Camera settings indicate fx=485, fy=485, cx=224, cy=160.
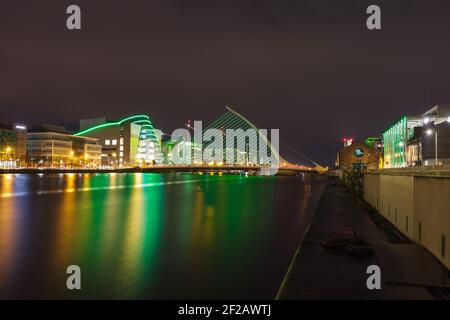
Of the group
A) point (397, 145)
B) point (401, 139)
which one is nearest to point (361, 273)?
point (401, 139)

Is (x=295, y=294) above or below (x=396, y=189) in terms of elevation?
below

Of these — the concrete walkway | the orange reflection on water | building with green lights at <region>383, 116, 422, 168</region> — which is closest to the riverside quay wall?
Result: the concrete walkway

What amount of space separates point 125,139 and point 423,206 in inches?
4983

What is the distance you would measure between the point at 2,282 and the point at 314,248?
287 inches

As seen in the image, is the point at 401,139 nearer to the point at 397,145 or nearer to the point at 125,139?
the point at 397,145

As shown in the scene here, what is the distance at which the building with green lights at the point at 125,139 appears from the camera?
13388cm

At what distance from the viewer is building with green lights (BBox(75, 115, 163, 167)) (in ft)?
439

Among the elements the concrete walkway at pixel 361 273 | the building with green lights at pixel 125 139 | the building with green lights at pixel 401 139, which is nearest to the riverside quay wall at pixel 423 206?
the concrete walkway at pixel 361 273

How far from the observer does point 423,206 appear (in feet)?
39.3

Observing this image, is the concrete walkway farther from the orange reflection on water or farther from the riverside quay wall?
the orange reflection on water

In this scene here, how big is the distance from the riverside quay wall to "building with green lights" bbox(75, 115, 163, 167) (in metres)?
116
